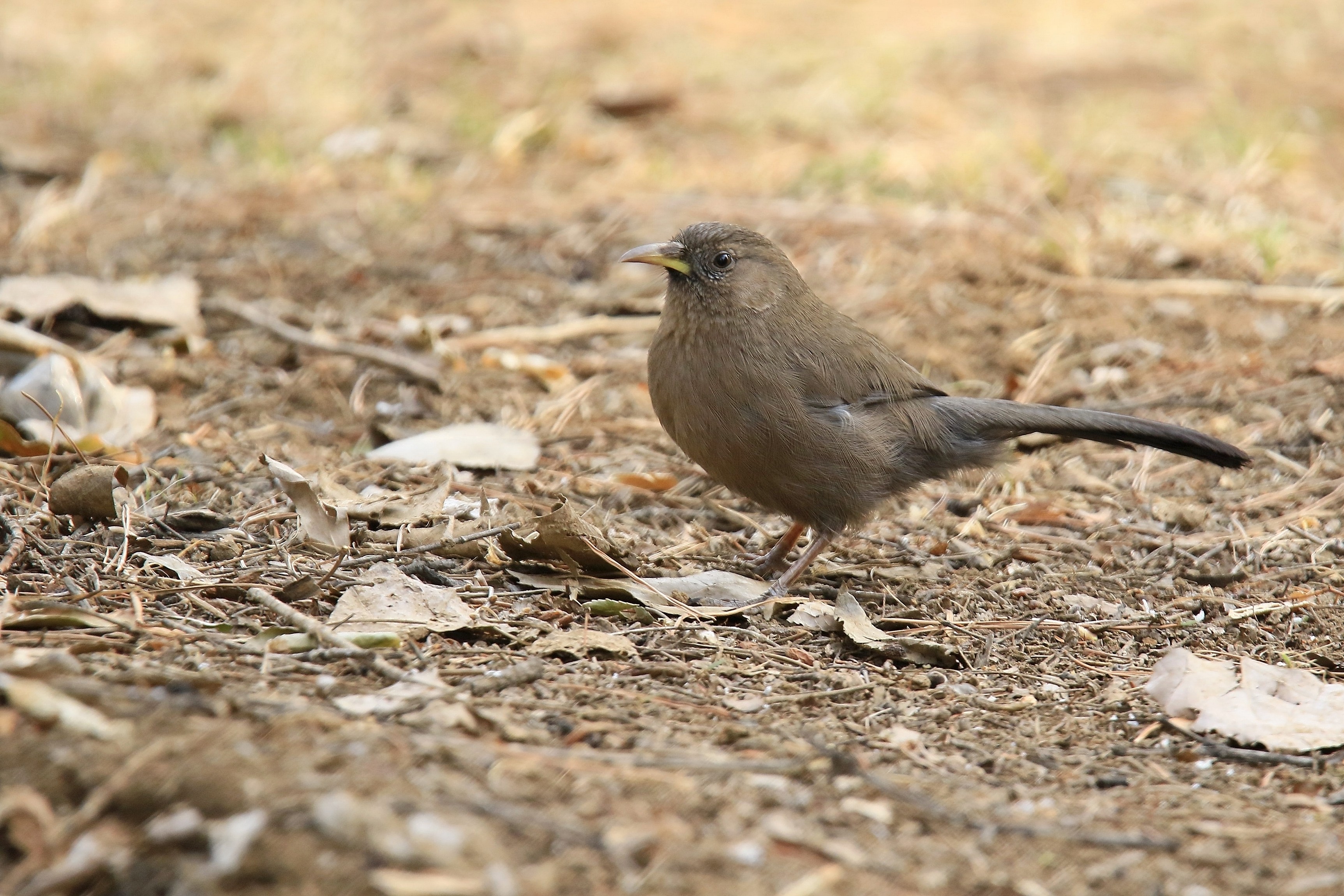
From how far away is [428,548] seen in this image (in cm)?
385

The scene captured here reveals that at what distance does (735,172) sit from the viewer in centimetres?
784

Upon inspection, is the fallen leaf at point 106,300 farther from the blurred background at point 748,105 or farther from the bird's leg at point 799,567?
the bird's leg at point 799,567

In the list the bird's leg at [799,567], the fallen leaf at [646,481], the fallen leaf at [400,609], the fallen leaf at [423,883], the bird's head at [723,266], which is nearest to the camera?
the fallen leaf at [423,883]

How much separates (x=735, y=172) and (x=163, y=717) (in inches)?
231

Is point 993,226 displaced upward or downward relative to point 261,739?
upward

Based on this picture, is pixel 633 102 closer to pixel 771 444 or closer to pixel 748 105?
pixel 748 105

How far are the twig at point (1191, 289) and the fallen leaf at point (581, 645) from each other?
379cm

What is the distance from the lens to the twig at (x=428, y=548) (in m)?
3.68

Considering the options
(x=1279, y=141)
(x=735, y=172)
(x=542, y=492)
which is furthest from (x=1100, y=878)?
(x=1279, y=141)

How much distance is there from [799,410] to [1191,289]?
2.95 meters

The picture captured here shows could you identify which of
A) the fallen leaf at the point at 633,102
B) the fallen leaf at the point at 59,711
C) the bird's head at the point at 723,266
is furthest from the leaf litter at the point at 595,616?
the fallen leaf at the point at 633,102

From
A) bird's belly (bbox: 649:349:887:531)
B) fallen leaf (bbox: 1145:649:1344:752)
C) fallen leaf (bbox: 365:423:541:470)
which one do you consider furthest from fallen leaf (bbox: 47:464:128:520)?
fallen leaf (bbox: 1145:649:1344:752)

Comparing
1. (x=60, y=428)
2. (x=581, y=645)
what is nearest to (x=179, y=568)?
(x=60, y=428)

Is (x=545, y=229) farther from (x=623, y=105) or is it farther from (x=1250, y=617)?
(x=1250, y=617)
